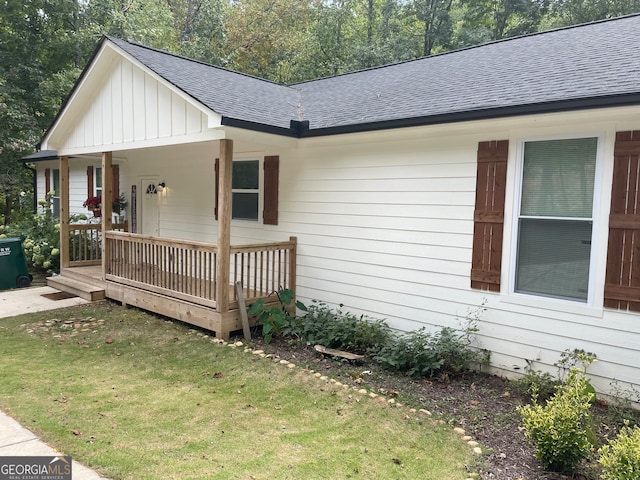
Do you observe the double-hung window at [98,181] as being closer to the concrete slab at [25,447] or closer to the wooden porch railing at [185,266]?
the wooden porch railing at [185,266]

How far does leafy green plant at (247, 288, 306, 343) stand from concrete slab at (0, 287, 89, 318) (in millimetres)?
3695

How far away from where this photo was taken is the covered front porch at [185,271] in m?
5.97

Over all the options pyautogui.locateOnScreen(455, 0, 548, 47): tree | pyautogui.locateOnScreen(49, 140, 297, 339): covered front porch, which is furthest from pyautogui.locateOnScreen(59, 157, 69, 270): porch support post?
pyautogui.locateOnScreen(455, 0, 548, 47): tree

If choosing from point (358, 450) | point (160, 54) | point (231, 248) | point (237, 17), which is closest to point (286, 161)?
point (231, 248)

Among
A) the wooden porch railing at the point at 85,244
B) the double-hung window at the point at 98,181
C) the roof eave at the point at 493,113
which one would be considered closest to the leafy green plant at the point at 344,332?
the roof eave at the point at 493,113

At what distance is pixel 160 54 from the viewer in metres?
7.29

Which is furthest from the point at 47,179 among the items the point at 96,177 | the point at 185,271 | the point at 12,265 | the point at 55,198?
the point at 185,271

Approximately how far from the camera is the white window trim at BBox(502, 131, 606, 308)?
416 centimetres

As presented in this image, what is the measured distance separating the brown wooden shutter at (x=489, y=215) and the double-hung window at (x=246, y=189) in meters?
3.79

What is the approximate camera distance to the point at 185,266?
21.6ft

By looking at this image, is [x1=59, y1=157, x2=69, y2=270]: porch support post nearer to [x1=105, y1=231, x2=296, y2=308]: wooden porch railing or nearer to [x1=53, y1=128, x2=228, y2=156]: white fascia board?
[x1=53, y1=128, x2=228, y2=156]: white fascia board

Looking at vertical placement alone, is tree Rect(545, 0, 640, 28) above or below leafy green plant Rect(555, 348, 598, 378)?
above

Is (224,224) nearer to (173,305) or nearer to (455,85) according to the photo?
(173,305)

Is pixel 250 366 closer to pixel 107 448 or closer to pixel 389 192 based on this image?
pixel 107 448
